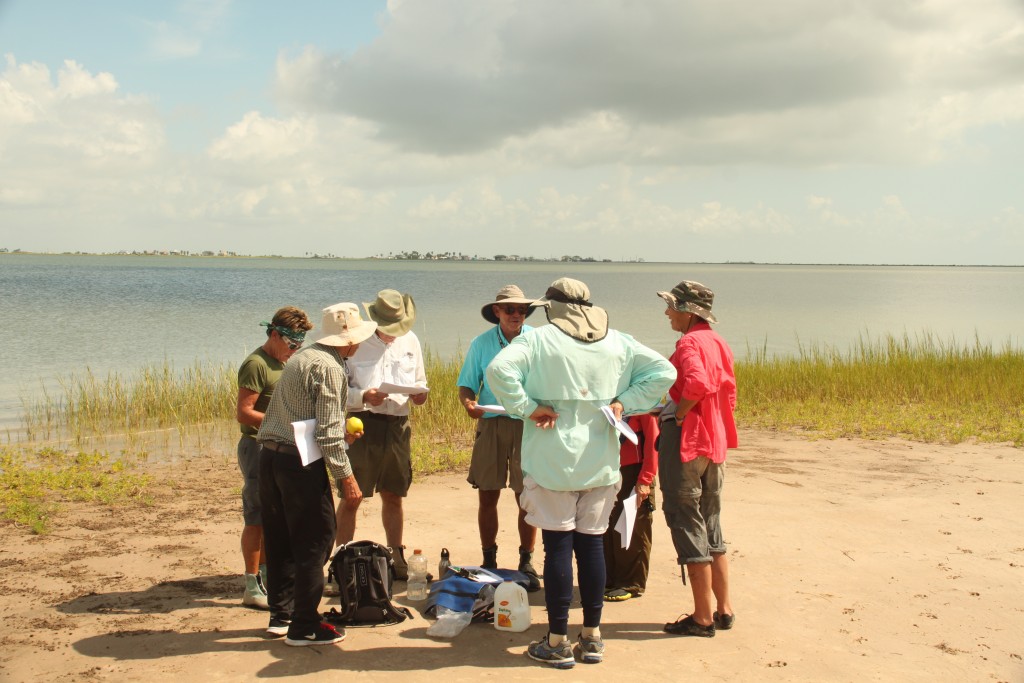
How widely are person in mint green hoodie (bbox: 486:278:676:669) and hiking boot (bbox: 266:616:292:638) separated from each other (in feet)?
4.52

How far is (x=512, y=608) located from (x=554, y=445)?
1249 millimetres

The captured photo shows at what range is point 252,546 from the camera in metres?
5.21

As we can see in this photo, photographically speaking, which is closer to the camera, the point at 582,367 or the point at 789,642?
the point at 582,367

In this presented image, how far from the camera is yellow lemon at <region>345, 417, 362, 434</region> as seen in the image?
4.55 meters

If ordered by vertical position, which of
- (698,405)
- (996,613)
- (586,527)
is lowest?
(996,613)

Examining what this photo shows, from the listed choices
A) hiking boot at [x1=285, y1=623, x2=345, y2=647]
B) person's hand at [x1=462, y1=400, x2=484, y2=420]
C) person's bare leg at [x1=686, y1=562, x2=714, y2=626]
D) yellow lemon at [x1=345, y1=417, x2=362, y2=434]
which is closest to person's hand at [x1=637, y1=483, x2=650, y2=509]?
person's bare leg at [x1=686, y1=562, x2=714, y2=626]

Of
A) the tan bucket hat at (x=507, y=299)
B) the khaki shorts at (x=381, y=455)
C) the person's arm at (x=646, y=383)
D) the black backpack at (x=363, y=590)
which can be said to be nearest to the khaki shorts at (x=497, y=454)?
the khaki shorts at (x=381, y=455)

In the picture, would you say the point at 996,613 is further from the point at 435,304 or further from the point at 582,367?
the point at 435,304

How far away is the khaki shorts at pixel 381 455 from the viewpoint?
18.0ft

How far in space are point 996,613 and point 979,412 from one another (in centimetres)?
786

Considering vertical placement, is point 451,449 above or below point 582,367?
below

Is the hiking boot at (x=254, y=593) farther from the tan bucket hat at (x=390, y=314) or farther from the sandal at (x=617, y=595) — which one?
the sandal at (x=617, y=595)

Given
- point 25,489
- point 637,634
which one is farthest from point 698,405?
point 25,489

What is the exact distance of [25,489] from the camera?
7895 mm
